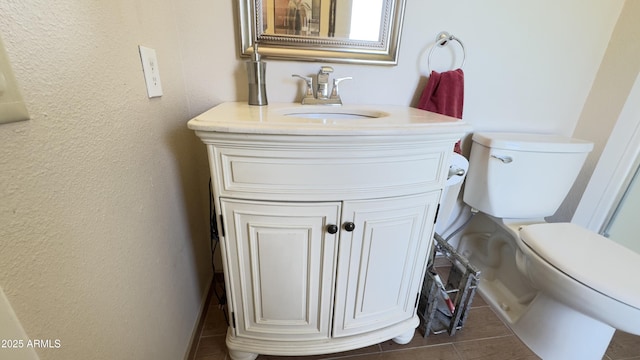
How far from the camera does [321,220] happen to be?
745 millimetres

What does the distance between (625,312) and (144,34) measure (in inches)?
61.5

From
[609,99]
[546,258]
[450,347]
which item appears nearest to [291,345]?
[450,347]

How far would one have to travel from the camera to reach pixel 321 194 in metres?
0.71

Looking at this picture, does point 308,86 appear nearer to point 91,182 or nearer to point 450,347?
point 91,182

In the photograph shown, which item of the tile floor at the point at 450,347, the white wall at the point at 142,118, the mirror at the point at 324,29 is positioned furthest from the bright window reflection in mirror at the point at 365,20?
the tile floor at the point at 450,347

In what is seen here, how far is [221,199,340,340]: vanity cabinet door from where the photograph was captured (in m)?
0.73

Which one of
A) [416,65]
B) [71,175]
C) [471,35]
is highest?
[471,35]

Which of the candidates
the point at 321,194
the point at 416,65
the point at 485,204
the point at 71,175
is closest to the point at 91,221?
the point at 71,175

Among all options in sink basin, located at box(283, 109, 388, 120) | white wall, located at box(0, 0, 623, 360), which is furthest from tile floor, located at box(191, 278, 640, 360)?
sink basin, located at box(283, 109, 388, 120)

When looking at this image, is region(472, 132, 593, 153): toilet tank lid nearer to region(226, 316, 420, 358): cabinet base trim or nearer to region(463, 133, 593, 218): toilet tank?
region(463, 133, 593, 218): toilet tank

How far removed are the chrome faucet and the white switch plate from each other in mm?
461

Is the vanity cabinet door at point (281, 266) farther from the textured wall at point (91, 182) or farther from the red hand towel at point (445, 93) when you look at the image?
the red hand towel at point (445, 93)

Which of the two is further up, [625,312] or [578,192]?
[578,192]

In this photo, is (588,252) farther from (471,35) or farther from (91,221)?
(91,221)
